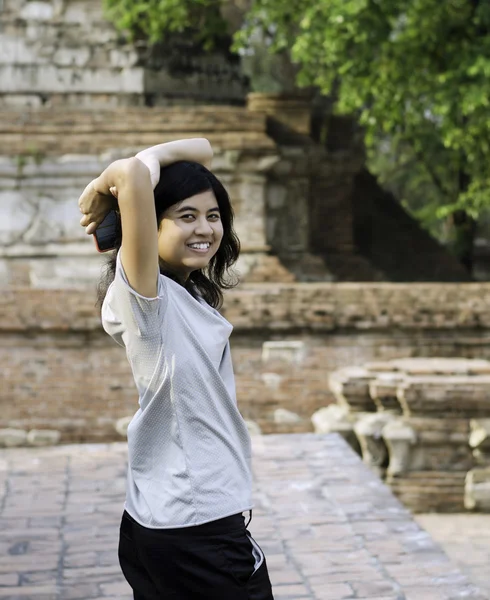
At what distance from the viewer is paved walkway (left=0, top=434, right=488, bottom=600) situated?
4.13 metres

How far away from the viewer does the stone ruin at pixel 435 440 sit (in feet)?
22.0

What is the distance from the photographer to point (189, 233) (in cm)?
240

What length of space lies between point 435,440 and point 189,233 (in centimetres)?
467

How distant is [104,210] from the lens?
7.90 feet

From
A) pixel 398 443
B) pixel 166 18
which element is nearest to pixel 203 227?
pixel 398 443

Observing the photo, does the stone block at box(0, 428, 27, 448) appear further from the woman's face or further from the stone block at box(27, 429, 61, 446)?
the woman's face

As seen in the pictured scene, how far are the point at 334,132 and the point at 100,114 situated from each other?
5.35 meters

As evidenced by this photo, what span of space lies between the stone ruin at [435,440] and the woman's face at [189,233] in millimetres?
4475

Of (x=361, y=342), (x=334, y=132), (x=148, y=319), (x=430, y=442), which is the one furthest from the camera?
(x=334, y=132)

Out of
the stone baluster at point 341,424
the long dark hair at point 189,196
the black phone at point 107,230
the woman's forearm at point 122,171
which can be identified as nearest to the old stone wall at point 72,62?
the stone baluster at point 341,424

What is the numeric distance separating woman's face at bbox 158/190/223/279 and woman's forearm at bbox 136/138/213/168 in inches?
4.8

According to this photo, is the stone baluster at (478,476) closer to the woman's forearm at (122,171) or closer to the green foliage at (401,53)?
the green foliage at (401,53)

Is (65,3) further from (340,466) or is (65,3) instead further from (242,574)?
(242,574)

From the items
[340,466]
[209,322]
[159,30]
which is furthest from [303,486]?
[159,30]
